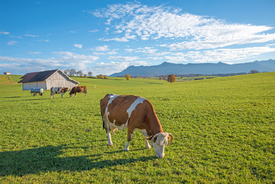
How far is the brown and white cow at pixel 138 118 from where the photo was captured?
18.2 ft

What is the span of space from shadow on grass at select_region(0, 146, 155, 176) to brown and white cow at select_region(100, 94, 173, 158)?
3.67ft

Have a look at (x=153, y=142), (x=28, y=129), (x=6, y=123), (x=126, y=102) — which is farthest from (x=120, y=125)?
(x=6, y=123)

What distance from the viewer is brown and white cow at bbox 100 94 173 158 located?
554 centimetres

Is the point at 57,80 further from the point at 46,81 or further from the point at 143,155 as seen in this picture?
the point at 143,155

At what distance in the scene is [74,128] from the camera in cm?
1018

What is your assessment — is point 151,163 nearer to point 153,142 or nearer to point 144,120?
point 153,142

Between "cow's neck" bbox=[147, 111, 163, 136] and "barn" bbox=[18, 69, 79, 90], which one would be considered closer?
"cow's neck" bbox=[147, 111, 163, 136]

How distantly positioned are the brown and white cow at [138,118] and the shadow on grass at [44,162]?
44.1 inches

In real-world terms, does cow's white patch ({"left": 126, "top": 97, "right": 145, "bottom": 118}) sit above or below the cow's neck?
above

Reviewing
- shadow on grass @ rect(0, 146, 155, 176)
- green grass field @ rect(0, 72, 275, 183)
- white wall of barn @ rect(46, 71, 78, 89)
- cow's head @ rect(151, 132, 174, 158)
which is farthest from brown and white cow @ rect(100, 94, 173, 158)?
white wall of barn @ rect(46, 71, 78, 89)

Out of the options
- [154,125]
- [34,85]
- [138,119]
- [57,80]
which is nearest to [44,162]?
[138,119]

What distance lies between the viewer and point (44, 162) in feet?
19.8

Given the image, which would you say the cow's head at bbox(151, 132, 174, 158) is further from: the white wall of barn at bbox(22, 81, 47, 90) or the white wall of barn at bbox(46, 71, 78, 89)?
the white wall of barn at bbox(22, 81, 47, 90)

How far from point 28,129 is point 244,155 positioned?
13.1 meters
